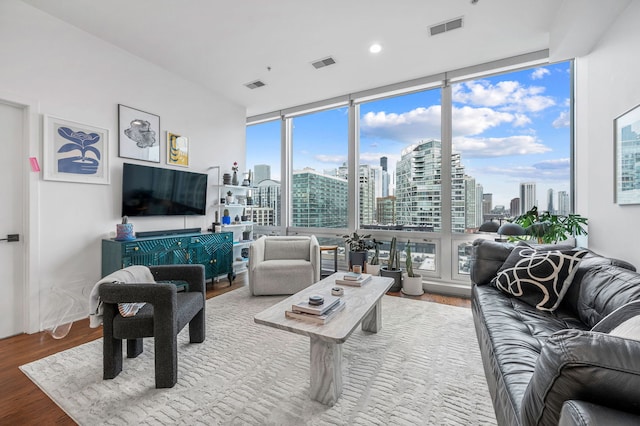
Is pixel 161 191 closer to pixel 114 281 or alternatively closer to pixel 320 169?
pixel 114 281

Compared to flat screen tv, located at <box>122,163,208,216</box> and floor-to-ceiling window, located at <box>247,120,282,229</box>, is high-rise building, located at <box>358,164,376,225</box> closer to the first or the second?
floor-to-ceiling window, located at <box>247,120,282,229</box>

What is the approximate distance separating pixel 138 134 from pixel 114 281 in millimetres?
2347

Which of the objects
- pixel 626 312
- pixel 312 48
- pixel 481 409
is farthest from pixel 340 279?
pixel 312 48

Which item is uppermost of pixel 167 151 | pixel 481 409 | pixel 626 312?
pixel 167 151

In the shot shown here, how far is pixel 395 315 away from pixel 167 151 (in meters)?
3.60

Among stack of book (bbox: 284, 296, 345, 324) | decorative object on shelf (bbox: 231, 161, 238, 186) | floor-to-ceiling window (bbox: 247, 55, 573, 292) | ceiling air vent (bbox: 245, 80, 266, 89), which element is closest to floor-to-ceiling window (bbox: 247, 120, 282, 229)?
floor-to-ceiling window (bbox: 247, 55, 573, 292)

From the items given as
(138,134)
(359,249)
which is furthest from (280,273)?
(138,134)

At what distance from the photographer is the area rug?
5.08 feet

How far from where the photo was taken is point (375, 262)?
411 centimetres

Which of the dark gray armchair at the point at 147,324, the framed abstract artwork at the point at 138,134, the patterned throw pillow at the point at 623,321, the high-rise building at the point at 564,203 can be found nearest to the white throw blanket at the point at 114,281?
the dark gray armchair at the point at 147,324

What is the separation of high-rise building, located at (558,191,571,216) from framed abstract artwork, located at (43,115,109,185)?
5303 mm

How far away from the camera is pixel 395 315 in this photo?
297 cm

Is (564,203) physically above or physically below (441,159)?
below

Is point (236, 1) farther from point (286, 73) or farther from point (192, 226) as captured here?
point (192, 226)
